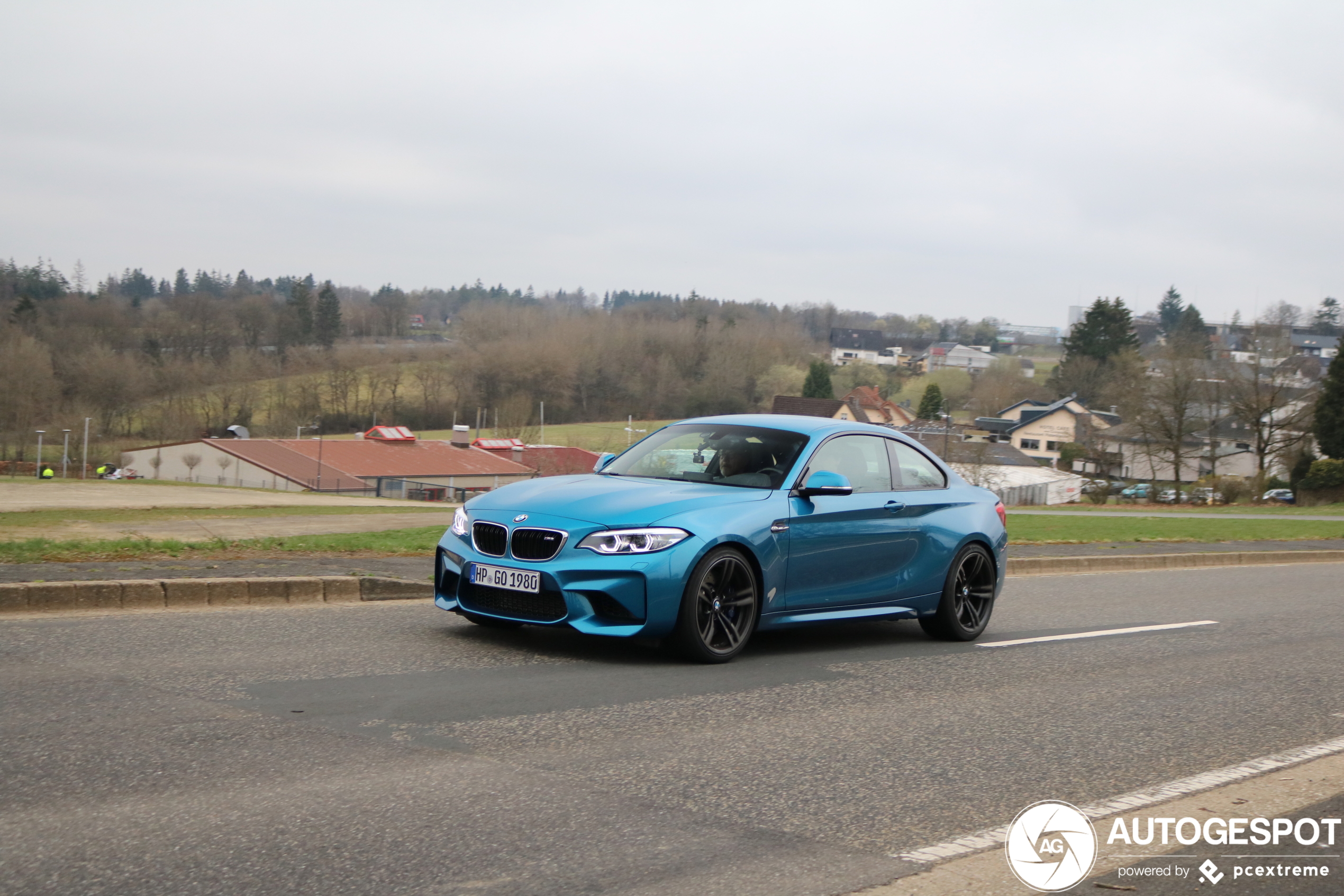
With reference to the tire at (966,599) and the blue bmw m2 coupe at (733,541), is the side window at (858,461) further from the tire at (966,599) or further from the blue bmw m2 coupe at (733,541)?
the tire at (966,599)

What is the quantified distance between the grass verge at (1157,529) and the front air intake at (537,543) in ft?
49.1

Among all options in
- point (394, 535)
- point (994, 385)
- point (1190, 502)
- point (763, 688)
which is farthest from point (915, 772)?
point (994, 385)

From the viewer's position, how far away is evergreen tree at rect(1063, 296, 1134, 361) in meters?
127

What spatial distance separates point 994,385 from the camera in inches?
5182

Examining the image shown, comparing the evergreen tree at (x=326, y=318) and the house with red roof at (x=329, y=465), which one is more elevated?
the evergreen tree at (x=326, y=318)

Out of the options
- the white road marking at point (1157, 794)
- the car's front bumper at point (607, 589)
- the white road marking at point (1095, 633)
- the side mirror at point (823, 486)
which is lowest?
the white road marking at point (1095, 633)

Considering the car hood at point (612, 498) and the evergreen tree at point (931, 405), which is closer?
the car hood at point (612, 498)

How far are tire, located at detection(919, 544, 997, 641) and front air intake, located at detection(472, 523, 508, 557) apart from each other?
3.70 meters

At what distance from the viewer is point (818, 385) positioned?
104m

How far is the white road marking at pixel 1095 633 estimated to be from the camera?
9.91 metres

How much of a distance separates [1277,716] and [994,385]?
128 metres

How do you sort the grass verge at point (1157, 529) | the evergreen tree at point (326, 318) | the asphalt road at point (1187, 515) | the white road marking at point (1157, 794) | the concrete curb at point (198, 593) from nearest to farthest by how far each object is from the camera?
the white road marking at point (1157, 794) → the concrete curb at point (198, 593) → the grass verge at point (1157, 529) → the asphalt road at point (1187, 515) → the evergreen tree at point (326, 318)

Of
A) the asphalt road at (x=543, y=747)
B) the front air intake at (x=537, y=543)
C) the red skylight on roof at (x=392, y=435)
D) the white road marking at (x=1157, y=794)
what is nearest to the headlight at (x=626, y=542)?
the front air intake at (x=537, y=543)

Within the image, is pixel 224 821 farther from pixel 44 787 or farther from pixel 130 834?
pixel 44 787
